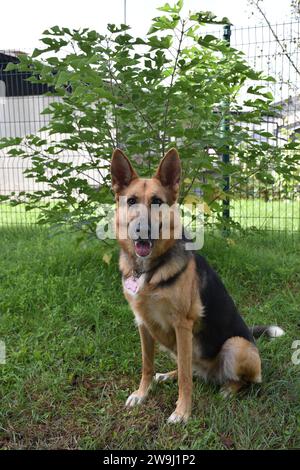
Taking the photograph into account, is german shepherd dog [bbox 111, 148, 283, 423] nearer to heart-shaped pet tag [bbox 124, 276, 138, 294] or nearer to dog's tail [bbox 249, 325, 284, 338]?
heart-shaped pet tag [bbox 124, 276, 138, 294]

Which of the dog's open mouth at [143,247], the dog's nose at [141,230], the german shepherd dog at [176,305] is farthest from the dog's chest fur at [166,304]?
the dog's nose at [141,230]

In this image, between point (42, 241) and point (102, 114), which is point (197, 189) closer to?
point (102, 114)

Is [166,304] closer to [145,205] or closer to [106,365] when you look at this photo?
[145,205]

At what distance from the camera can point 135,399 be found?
261 centimetres

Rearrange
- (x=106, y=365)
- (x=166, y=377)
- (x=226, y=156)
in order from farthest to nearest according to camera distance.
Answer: (x=226, y=156)
(x=106, y=365)
(x=166, y=377)

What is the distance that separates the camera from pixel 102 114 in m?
3.43

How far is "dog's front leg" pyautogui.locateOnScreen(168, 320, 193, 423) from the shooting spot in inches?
95.5

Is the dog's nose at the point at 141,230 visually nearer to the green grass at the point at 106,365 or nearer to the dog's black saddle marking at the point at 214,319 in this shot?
the dog's black saddle marking at the point at 214,319

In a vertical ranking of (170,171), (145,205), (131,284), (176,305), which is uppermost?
(170,171)

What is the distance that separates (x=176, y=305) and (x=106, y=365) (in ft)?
3.10

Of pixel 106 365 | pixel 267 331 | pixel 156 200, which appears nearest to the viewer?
pixel 156 200

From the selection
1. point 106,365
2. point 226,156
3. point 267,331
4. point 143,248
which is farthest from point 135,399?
point 226,156

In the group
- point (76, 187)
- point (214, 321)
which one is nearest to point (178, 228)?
point (214, 321)
